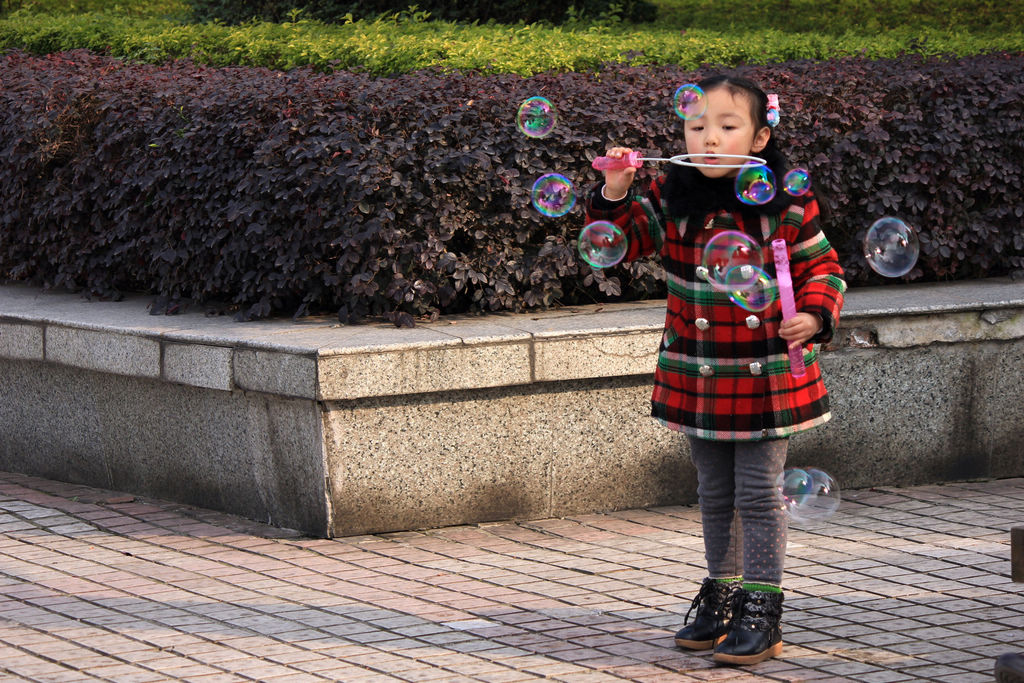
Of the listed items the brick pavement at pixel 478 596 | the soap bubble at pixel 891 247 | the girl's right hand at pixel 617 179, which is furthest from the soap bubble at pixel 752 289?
the brick pavement at pixel 478 596

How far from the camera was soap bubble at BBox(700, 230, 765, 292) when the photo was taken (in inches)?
161

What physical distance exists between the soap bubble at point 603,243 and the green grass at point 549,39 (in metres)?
2.77

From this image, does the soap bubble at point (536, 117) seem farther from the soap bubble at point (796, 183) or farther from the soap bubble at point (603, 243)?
the soap bubble at point (796, 183)

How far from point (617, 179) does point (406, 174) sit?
1748 mm

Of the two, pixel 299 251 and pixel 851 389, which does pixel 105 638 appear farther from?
pixel 851 389

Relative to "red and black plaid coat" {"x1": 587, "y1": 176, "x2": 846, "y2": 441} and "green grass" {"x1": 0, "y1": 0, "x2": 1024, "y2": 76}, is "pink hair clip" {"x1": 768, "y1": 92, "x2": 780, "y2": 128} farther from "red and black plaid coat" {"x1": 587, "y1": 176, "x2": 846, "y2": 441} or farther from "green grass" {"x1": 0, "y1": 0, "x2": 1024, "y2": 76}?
"green grass" {"x1": 0, "y1": 0, "x2": 1024, "y2": 76}

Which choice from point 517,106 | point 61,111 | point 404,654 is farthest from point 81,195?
point 404,654

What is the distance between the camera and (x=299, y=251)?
19.7 ft

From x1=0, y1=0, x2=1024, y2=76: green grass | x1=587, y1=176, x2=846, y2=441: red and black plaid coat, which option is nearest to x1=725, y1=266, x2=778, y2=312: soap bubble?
x1=587, y1=176, x2=846, y2=441: red and black plaid coat

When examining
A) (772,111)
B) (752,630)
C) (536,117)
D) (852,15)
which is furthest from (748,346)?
(852,15)

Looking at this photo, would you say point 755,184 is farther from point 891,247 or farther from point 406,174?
point 406,174

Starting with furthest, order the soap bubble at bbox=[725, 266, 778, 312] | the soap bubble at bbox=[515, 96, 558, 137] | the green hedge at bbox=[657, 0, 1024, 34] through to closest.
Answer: the green hedge at bbox=[657, 0, 1024, 34] → the soap bubble at bbox=[515, 96, 558, 137] → the soap bubble at bbox=[725, 266, 778, 312]

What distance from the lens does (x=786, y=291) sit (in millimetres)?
4152

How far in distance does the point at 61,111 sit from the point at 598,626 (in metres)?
3.74
